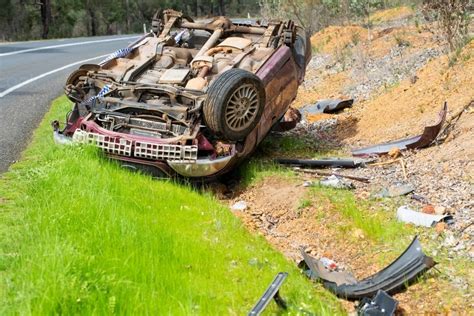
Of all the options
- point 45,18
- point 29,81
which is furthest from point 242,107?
point 45,18

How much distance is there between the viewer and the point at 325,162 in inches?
302

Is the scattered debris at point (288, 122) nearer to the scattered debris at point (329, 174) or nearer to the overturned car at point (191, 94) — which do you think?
the overturned car at point (191, 94)

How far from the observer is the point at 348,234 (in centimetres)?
561

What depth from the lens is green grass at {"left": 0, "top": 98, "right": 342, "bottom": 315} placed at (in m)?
3.54

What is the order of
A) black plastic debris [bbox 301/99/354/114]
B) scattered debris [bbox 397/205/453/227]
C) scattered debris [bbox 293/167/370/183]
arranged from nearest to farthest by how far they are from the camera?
scattered debris [bbox 397/205/453/227]
scattered debris [bbox 293/167/370/183]
black plastic debris [bbox 301/99/354/114]

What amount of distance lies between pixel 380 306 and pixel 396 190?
7.83 ft

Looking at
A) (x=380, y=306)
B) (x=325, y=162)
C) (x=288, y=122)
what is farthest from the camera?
(x=288, y=122)

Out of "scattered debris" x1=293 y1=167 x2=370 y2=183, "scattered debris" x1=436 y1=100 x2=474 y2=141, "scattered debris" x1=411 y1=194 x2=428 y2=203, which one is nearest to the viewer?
"scattered debris" x1=411 y1=194 x2=428 y2=203

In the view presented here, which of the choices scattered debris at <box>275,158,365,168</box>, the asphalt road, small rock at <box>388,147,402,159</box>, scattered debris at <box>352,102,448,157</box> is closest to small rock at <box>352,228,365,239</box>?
scattered debris at <box>275,158,365,168</box>

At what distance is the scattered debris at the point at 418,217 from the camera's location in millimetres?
5391

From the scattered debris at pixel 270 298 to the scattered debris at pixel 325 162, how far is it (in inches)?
147

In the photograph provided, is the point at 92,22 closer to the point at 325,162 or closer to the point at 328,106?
the point at 328,106

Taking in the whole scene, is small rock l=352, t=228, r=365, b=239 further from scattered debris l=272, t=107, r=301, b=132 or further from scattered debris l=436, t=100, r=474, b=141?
scattered debris l=272, t=107, r=301, b=132

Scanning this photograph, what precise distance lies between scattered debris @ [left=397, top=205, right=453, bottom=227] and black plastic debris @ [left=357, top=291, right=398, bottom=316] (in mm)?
1441
